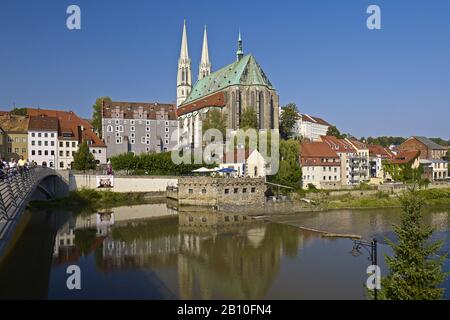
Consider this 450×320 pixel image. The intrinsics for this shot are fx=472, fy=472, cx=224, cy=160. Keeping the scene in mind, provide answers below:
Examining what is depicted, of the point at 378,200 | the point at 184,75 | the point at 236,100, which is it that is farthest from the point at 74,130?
the point at 184,75

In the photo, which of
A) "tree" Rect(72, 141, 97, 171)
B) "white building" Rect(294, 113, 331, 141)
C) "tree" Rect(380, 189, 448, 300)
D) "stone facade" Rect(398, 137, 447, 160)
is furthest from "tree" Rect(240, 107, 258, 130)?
"tree" Rect(380, 189, 448, 300)

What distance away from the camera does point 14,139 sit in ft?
245

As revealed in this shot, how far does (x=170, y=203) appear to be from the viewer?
195 feet

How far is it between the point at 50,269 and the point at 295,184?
125ft

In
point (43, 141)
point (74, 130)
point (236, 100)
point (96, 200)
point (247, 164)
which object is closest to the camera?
point (96, 200)

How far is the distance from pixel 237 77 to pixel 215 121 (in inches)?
602

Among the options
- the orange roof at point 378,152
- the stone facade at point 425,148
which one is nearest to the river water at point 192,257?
the orange roof at point 378,152

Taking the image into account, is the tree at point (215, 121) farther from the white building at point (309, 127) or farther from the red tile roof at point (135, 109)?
the white building at point (309, 127)

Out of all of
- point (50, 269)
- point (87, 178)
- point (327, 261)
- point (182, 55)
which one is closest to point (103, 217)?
point (87, 178)

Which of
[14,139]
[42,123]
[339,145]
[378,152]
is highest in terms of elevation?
[42,123]

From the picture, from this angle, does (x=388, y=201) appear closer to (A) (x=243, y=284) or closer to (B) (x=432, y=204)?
(B) (x=432, y=204)

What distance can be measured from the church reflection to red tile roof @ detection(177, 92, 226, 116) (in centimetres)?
5323

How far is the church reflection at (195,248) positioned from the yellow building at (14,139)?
114 feet

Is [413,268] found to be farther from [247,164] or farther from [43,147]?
[43,147]
